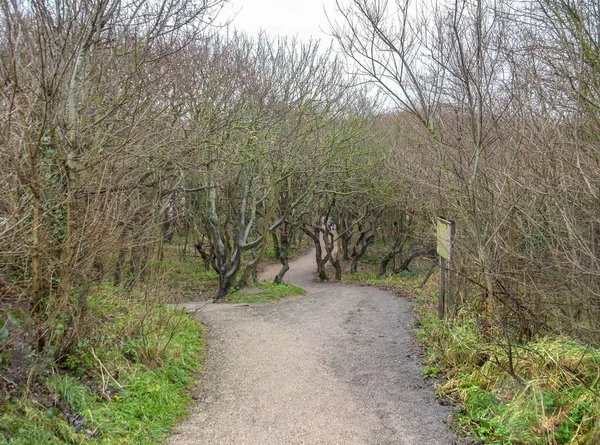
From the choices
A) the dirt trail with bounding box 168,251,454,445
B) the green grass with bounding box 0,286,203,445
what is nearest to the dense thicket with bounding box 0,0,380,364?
the green grass with bounding box 0,286,203,445

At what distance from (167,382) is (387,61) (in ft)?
17.8

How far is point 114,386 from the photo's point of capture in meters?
4.51

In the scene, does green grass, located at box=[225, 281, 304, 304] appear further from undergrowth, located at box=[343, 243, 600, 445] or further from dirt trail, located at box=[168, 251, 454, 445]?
undergrowth, located at box=[343, 243, 600, 445]

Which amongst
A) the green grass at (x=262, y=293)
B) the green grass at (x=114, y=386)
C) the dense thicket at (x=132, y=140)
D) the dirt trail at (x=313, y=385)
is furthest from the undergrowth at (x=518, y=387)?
the green grass at (x=262, y=293)

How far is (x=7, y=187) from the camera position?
4156mm

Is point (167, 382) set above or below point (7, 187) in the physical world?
below

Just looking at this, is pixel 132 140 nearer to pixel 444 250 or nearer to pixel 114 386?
pixel 114 386

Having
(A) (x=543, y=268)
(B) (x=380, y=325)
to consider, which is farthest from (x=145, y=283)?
(A) (x=543, y=268)

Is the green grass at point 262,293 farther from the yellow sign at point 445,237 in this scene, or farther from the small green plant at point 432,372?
the small green plant at point 432,372

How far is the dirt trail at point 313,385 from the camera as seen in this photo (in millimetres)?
4117

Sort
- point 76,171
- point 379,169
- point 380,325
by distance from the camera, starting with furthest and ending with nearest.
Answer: point 379,169 → point 380,325 → point 76,171

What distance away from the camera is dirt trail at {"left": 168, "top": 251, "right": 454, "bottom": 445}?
4.12 m

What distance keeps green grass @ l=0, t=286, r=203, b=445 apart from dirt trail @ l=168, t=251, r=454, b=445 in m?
0.31

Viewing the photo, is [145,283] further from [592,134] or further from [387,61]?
[592,134]
